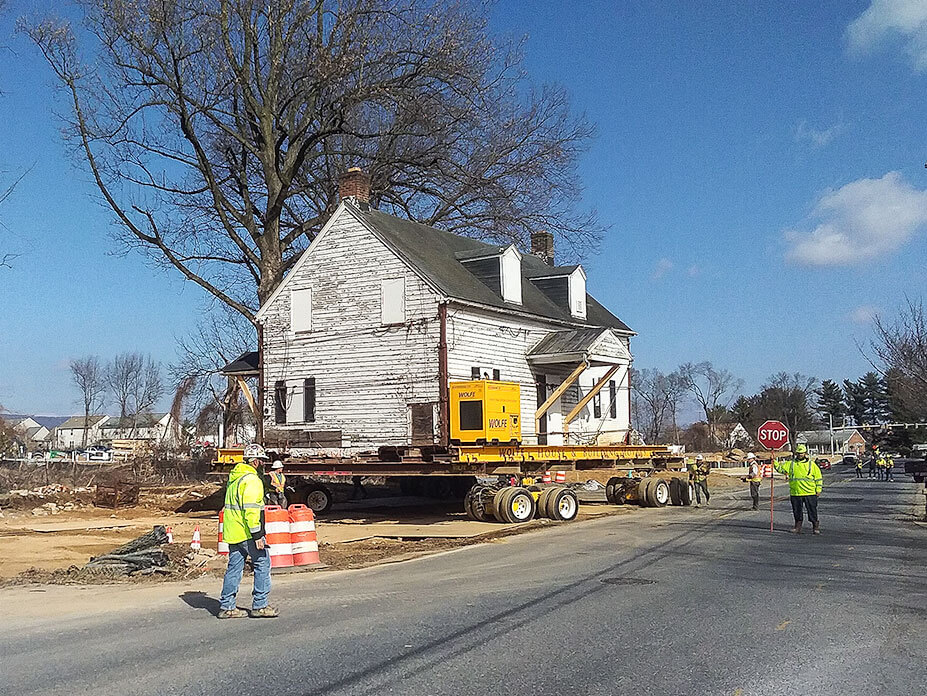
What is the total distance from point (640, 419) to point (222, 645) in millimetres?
113336

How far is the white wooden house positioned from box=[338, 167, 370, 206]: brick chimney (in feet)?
0.15

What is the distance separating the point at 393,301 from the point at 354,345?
191cm

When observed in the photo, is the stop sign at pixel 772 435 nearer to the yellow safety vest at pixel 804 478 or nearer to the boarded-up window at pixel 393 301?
the yellow safety vest at pixel 804 478

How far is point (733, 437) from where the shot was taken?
110 meters

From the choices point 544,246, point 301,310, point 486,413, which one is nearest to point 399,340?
point 301,310

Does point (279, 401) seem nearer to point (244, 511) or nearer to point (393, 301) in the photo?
point (393, 301)

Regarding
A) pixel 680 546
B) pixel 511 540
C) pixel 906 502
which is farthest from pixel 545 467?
pixel 906 502

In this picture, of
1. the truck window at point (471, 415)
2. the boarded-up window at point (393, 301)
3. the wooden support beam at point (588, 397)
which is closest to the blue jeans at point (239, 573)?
the truck window at point (471, 415)

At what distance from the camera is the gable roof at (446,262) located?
28734 millimetres

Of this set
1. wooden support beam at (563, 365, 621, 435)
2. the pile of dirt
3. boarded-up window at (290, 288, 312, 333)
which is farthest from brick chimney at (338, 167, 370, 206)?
the pile of dirt

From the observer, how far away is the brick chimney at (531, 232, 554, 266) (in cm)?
4194

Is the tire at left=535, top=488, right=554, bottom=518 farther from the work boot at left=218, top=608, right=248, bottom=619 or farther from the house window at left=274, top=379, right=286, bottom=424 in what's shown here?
the work boot at left=218, top=608, right=248, bottom=619

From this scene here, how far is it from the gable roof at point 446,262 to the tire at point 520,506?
266 inches

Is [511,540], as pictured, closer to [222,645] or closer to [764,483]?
[222,645]
